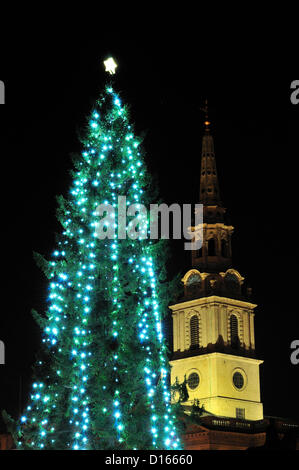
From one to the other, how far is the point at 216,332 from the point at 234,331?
2501mm

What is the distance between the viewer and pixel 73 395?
23547 millimetres

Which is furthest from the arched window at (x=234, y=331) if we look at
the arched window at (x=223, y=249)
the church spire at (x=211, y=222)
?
the arched window at (x=223, y=249)

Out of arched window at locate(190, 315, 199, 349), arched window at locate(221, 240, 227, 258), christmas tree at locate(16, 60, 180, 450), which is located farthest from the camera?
arched window at locate(221, 240, 227, 258)

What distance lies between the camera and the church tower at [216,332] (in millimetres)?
69625

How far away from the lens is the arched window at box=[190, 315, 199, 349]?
235ft

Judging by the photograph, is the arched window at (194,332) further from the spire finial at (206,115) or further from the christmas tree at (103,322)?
the christmas tree at (103,322)

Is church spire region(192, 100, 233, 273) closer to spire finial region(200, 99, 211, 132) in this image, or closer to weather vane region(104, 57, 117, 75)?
spire finial region(200, 99, 211, 132)

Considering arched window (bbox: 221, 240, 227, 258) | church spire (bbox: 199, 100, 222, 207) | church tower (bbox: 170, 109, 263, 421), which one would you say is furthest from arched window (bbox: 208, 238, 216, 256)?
church spire (bbox: 199, 100, 222, 207)

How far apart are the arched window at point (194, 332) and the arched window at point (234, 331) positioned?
117 inches

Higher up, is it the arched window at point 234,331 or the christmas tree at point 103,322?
the arched window at point 234,331

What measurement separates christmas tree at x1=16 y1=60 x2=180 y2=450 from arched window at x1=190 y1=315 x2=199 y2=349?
151 feet

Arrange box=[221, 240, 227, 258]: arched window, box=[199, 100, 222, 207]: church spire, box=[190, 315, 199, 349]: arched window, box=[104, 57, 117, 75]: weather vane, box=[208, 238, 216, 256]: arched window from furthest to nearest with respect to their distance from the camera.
Answer: 1. box=[199, 100, 222, 207]: church spire
2. box=[221, 240, 227, 258]: arched window
3. box=[208, 238, 216, 256]: arched window
4. box=[190, 315, 199, 349]: arched window
5. box=[104, 57, 117, 75]: weather vane

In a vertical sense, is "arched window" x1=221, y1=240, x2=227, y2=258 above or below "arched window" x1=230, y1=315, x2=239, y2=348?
above
